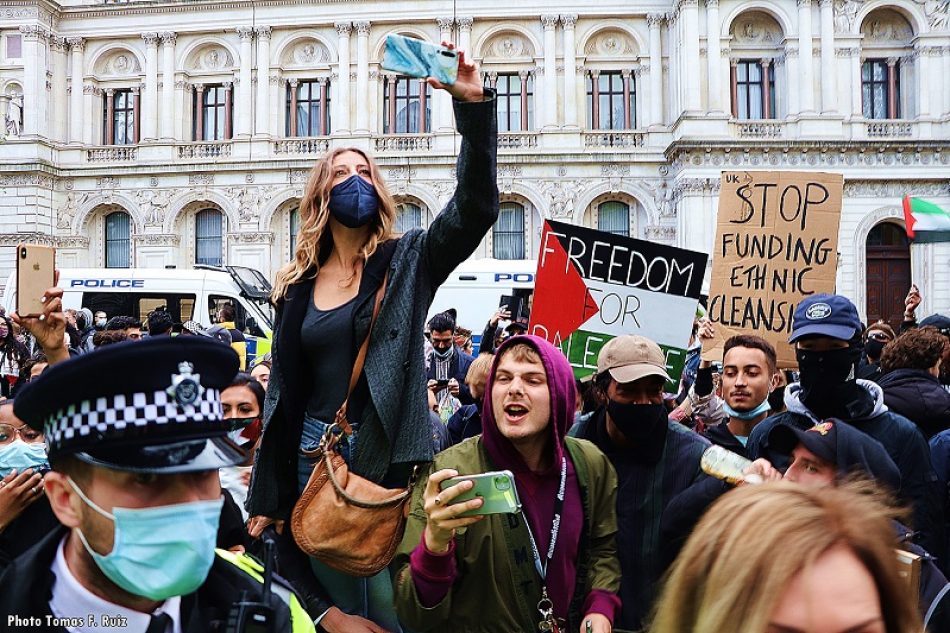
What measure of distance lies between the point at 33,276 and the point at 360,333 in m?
1.79

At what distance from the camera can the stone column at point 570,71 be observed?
1173 inches

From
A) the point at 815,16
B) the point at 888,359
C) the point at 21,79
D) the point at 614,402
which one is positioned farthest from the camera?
the point at 21,79

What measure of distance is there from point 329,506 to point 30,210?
31239 mm

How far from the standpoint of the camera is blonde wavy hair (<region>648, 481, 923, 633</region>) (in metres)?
1.29

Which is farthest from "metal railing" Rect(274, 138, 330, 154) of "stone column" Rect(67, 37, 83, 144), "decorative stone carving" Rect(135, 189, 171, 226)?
"stone column" Rect(67, 37, 83, 144)

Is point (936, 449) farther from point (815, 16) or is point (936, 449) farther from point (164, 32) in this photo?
point (164, 32)

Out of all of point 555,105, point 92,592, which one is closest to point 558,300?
point 92,592

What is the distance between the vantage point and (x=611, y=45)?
3036 centimetres

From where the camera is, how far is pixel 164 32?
101ft

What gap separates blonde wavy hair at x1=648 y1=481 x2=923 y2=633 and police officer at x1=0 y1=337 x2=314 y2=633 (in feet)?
2.83

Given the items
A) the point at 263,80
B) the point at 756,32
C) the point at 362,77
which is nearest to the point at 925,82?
the point at 756,32

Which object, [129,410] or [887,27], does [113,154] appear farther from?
[129,410]

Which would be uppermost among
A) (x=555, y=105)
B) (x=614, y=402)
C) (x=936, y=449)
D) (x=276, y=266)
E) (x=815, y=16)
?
(x=815, y=16)

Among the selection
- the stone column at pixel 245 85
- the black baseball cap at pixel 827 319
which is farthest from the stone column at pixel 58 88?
the black baseball cap at pixel 827 319
